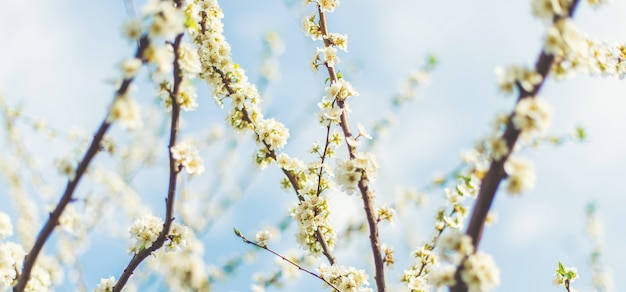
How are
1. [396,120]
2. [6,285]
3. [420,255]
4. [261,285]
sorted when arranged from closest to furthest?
[6,285] → [420,255] → [261,285] → [396,120]

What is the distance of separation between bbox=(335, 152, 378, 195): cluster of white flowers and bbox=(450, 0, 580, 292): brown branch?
1.43 m

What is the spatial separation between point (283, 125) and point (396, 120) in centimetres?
367

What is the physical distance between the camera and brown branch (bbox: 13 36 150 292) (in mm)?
2461

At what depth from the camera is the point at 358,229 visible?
6.62 m

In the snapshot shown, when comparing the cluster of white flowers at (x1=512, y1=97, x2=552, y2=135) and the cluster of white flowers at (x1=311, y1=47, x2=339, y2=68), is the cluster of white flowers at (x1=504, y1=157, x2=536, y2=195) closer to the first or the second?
the cluster of white flowers at (x1=512, y1=97, x2=552, y2=135)

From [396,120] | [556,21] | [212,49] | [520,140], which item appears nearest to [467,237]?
[520,140]

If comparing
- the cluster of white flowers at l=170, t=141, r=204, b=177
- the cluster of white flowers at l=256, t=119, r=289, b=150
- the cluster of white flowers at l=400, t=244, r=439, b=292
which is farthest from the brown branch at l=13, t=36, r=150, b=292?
the cluster of white flowers at l=400, t=244, r=439, b=292

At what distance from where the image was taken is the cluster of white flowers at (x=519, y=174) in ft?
7.45

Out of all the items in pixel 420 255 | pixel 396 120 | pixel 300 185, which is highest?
pixel 396 120

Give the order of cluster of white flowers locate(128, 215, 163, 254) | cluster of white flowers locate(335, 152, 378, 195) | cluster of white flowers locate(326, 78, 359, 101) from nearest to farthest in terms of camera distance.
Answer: cluster of white flowers locate(335, 152, 378, 195), cluster of white flowers locate(128, 215, 163, 254), cluster of white flowers locate(326, 78, 359, 101)

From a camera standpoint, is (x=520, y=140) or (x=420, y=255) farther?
(x=420, y=255)

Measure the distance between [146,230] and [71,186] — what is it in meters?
1.44

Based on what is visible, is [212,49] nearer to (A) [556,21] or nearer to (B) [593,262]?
(A) [556,21]

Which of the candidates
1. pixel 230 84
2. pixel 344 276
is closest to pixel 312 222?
pixel 344 276
